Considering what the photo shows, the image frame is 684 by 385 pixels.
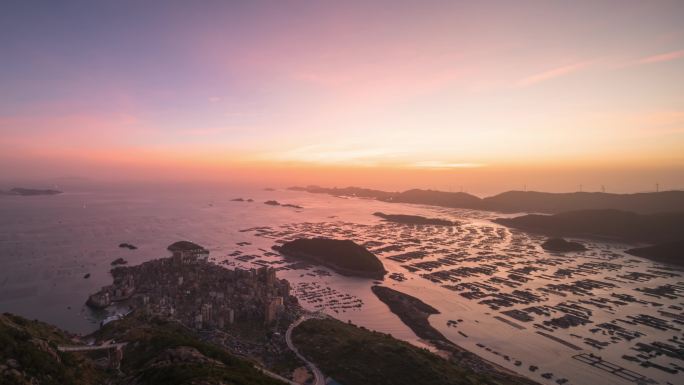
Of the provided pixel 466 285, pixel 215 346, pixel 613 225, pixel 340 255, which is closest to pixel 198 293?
pixel 215 346

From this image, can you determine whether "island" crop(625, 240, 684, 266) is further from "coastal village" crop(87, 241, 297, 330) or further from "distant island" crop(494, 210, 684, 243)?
"coastal village" crop(87, 241, 297, 330)

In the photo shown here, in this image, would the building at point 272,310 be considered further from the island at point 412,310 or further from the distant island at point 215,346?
the island at point 412,310

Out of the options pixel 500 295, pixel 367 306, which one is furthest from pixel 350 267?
pixel 500 295

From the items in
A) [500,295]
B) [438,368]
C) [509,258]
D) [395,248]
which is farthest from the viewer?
[395,248]

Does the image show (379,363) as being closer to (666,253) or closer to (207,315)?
(207,315)

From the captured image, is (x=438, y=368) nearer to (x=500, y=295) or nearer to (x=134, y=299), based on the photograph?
(x=500, y=295)
